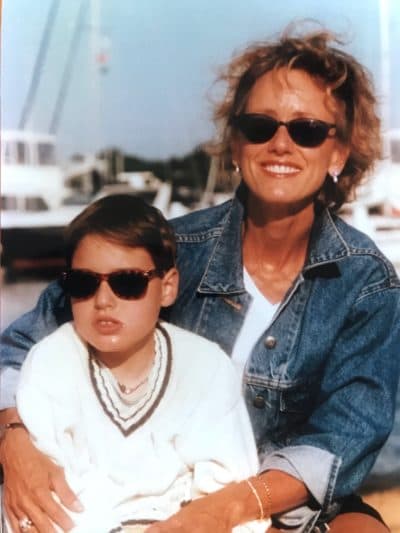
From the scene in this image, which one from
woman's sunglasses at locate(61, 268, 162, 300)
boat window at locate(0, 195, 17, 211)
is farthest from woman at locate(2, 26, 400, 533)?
boat window at locate(0, 195, 17, 211)

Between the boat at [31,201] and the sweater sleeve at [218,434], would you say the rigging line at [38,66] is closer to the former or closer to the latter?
the boat at [31,201]

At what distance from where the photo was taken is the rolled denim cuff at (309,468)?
124 cm

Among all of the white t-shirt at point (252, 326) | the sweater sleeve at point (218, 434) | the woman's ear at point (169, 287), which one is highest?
the woman's ear at point (169, 287)

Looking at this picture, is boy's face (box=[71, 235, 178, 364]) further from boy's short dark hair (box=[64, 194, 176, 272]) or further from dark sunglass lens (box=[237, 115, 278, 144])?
dark sunglass lens (box=[237, 115, 278, 144])

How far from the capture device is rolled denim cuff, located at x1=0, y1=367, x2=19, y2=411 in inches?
51.0

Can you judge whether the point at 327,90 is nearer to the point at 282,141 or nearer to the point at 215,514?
the point at 282,141

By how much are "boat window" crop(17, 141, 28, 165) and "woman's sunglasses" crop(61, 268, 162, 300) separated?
27 cm

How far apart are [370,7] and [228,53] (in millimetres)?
328

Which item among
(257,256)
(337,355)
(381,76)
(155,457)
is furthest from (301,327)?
(381,76)

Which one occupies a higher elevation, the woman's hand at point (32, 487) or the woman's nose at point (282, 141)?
the woman's nose at point (282, 141)

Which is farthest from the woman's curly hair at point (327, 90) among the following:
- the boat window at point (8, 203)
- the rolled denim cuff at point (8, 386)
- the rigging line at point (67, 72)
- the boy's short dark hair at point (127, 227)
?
the rolled denim cuff at point (8, 386)

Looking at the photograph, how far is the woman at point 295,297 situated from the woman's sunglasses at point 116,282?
0.11m

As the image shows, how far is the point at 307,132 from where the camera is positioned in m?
1.27

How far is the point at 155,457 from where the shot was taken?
1229mm
